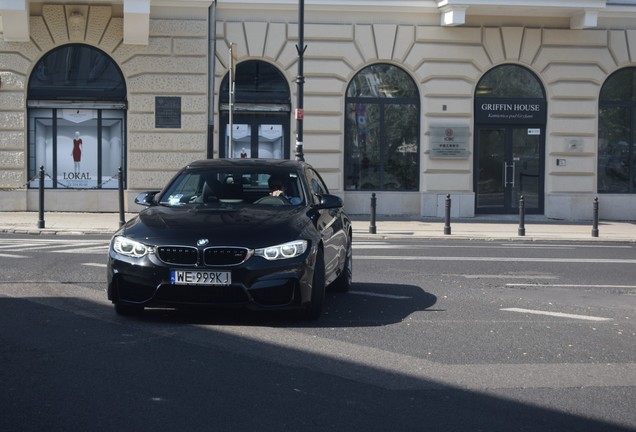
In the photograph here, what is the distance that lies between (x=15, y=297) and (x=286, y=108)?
51.5 ft

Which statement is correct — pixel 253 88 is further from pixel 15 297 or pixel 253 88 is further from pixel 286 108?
pixel 15 297

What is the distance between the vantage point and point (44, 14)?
25.1 m

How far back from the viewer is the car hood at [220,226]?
920 centimetres

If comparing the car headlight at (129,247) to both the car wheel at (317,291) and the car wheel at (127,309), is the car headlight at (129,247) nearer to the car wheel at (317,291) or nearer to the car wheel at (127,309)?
the car wheel at (127,309)

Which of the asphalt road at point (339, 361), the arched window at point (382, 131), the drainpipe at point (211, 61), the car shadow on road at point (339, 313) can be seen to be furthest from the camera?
the arched window at point (382, 131)

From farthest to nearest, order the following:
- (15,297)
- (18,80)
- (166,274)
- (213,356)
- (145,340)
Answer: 1. (18,80)
2. (15,297)
3. (166,274)
4. (145,340)
5. (213,356)

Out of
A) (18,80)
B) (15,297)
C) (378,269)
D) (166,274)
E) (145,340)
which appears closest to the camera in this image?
(145,340)

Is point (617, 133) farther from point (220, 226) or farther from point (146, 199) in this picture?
point (220, 226)

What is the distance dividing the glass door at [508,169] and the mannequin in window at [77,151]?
9.70 metres

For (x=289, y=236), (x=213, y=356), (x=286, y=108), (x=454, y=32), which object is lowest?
(x=213, y=356)

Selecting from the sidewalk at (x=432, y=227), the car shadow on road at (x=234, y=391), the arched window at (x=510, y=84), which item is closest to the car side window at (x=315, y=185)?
the car shadow on road at (x=234, y=391)

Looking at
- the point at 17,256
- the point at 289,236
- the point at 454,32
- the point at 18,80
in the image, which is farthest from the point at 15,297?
the point at 454,32

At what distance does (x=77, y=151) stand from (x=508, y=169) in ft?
34.9

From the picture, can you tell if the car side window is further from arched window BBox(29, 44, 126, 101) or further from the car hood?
arched window BBox(29, 44, 126, 101)
